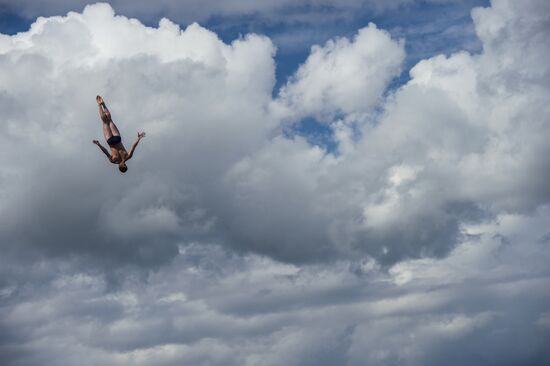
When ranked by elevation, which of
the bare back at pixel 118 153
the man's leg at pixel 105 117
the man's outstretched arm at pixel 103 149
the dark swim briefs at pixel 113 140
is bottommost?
the man's outstretched arm at pixel 103 149

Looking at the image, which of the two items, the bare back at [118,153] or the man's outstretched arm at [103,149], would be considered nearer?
the man's outstretched arm at [103,149]

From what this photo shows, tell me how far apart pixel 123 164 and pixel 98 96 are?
7.55m

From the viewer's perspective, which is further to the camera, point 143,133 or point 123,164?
point 123,164

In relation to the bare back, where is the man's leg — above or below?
above

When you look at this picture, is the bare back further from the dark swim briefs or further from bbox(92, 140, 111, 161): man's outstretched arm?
bbox(92, 140, 111, 161): man's outstretched arm

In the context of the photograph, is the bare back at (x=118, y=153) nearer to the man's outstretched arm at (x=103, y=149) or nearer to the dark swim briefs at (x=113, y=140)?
the dark swim briefs at (x=113, y=140)

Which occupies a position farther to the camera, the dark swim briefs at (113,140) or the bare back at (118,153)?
the bare back at (118,153)

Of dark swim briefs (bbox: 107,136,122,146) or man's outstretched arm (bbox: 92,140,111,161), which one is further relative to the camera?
dark swim briefs (bbox: 107,136,122,146)

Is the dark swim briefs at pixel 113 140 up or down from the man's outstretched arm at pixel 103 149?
up

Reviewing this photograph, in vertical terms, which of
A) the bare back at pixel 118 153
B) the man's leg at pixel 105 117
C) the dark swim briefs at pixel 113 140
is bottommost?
the bare back at pixel 118 153

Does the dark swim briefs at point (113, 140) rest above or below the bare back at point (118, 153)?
above

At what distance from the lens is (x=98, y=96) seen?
73312 mm

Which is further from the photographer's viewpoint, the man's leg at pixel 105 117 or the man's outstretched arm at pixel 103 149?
the man's leg at pixel 105 117

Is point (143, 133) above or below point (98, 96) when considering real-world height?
below
